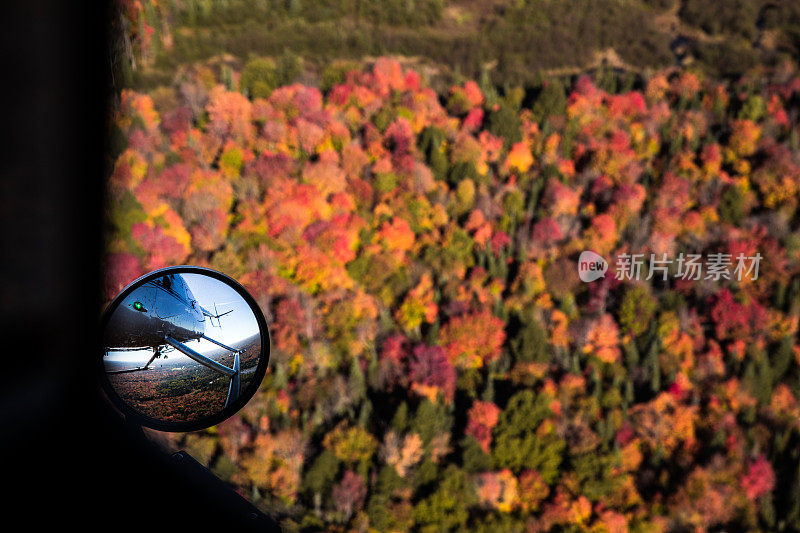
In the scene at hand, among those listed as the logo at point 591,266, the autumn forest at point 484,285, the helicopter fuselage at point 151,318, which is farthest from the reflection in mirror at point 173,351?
the logo at point 591,266

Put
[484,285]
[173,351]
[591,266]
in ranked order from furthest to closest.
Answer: [591,266], [484,285], [173,351]

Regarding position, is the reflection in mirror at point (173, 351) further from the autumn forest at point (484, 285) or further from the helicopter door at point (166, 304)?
the autumn forest at point (484, 285)

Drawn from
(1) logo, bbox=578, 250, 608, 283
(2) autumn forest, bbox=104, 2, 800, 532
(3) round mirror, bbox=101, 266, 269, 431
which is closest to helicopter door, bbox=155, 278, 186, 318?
(3) round mirror, bbox=101, 266, 269, 431

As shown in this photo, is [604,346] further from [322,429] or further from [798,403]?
[322,429]

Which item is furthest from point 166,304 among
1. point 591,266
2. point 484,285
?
point 591,266

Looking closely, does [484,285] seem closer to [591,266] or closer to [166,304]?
[591,266]

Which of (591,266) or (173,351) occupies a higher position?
(173,351)

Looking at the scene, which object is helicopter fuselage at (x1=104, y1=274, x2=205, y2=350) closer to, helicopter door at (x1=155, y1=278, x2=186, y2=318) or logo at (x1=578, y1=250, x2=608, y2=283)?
helicopter door at (x1=155, y1=278, x2=186, y2=318)
